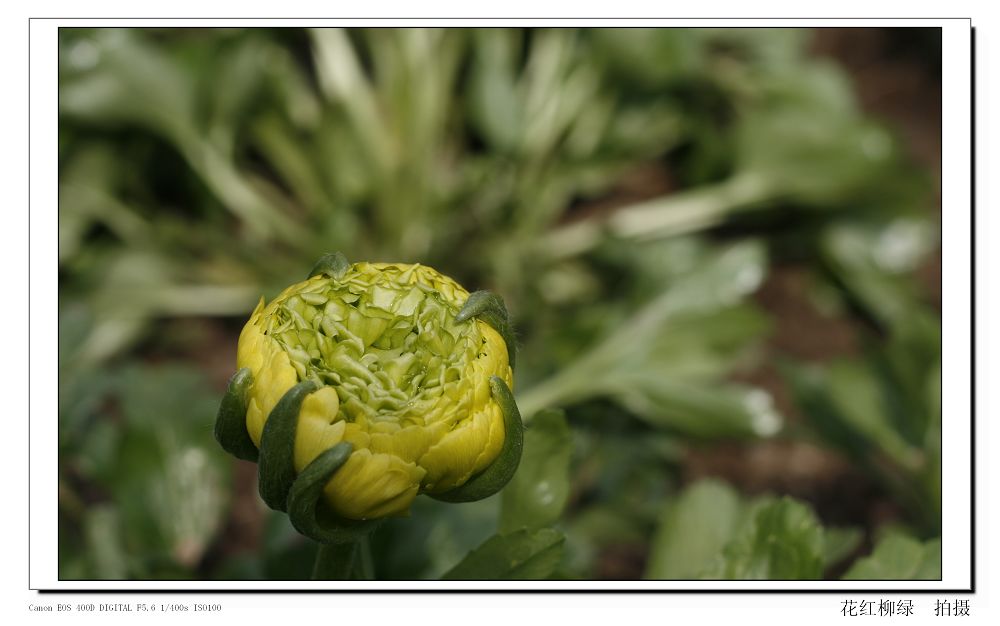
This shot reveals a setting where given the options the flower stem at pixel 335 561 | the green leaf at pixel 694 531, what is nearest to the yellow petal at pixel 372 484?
the flower stem at pixel 335 561

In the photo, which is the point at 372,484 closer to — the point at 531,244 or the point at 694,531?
the point at 694,531

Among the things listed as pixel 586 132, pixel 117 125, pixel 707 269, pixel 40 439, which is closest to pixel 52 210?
pixel 40 439

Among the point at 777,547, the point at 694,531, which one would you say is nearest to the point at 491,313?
the point at 777,547

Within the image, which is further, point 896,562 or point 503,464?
point 896,562

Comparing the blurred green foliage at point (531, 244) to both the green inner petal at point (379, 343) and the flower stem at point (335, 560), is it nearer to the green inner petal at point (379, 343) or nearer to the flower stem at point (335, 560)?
the flower stem at point (335, 560)

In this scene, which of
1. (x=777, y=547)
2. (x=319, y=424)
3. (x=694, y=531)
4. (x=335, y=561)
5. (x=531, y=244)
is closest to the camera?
(x=319, y=424)
